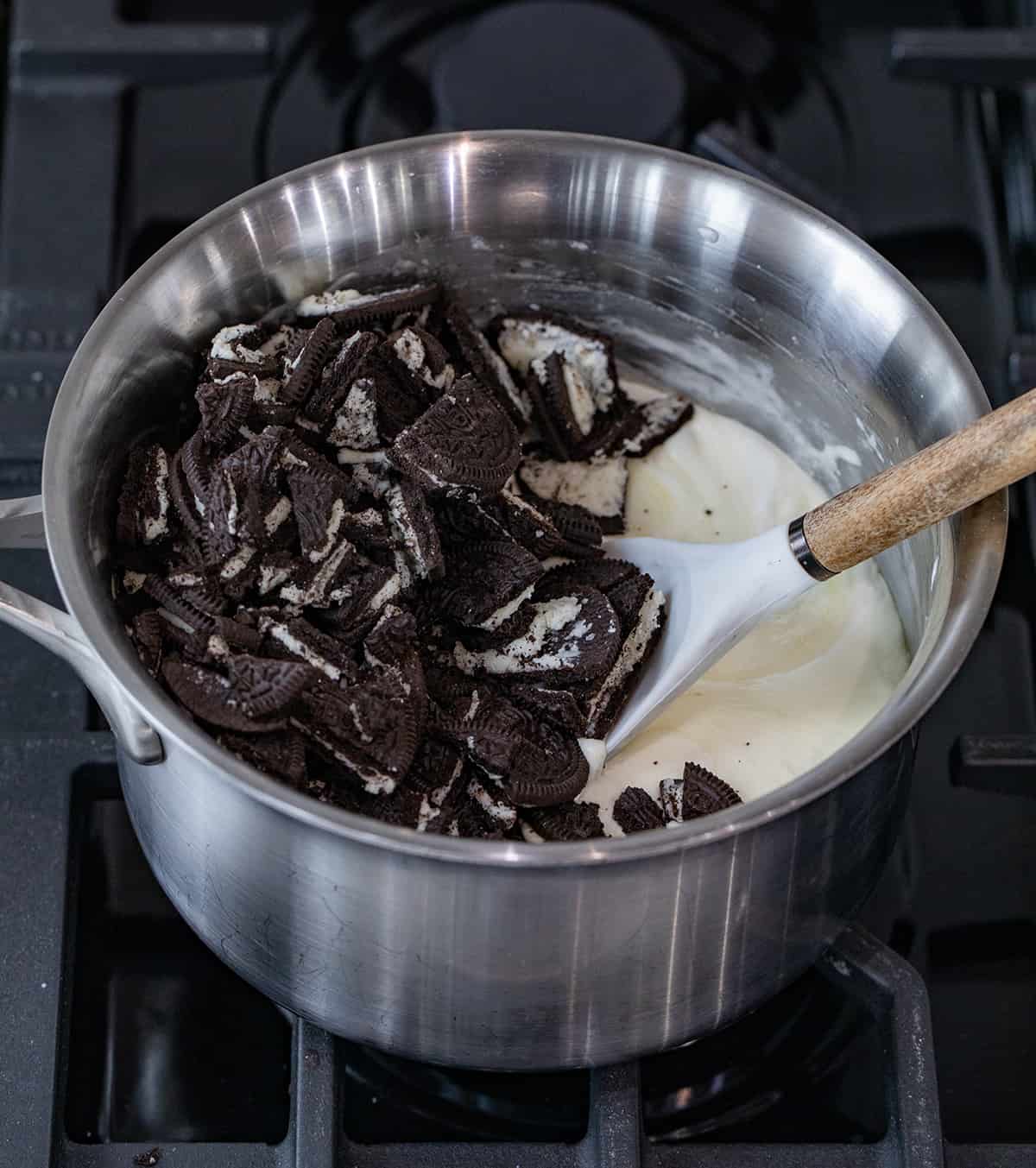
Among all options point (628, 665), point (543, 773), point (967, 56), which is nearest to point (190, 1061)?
point (543, 773)

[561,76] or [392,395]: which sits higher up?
[561,76]

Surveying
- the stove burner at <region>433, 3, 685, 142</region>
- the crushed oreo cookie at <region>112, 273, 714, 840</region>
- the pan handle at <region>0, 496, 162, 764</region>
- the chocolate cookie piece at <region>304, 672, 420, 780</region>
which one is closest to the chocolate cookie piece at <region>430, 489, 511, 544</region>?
the crushed oreo cookie at <region>112, 273, 714, 840</region>

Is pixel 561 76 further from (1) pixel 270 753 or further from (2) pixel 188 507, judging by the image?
(1) pixel 270 753

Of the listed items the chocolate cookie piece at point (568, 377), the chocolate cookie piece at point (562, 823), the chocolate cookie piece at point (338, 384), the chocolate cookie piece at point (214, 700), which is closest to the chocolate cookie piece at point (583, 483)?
the chocolate cookie piece at point (568, 377)

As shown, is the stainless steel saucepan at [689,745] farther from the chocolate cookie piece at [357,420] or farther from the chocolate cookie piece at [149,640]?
the chocolate cookie piece at [357,420]

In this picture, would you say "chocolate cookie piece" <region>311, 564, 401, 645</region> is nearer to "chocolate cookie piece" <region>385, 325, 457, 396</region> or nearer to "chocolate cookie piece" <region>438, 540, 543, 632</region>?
"chocolate cookie piece" <region>438, 540, 543, 632</region>

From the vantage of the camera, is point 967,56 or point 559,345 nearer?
point 559,345

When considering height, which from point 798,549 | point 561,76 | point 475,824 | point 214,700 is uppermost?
point 561,76
